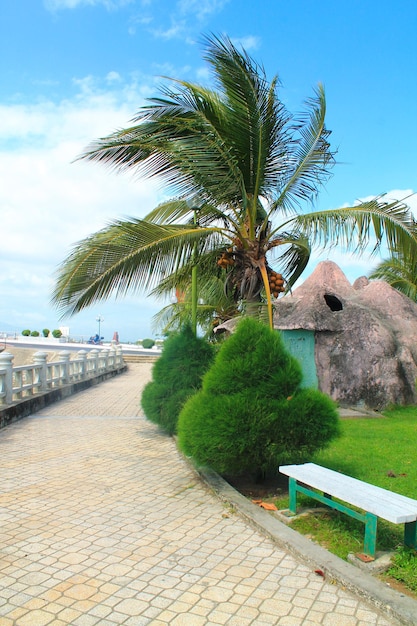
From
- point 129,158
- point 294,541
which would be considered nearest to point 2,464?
point 294,541

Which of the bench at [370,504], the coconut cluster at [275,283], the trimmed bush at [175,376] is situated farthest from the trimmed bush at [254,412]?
the coconut cluster at [275,283]

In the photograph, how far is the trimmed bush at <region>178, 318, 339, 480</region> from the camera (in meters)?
5.48

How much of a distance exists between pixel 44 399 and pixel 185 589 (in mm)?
10569

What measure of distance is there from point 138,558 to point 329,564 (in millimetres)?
1456

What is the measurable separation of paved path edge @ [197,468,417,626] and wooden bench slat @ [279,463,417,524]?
1.41ft

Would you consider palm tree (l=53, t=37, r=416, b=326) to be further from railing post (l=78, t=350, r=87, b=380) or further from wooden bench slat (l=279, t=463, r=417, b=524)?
railing post (l=78, t=350, r=87, b=380)

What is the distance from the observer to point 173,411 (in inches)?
350

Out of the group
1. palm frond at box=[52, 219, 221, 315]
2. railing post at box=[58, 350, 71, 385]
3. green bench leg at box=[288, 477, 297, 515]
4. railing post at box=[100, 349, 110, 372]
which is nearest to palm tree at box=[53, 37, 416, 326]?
palm frond at box=[52, 219, 221, 315]

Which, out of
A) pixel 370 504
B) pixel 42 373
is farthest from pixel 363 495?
pixel 42 373

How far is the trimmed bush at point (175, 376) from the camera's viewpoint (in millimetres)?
8988

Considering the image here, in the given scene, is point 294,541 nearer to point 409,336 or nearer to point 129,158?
point 129,158

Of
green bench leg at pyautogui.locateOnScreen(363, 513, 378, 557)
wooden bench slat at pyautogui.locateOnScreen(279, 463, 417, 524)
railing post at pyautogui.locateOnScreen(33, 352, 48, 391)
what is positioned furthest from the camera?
railing post at pyautogui.locateOnScreen(33, 352, 48, 391)

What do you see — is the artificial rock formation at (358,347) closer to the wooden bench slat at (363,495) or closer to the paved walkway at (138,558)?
the paved walkway at (138,558)

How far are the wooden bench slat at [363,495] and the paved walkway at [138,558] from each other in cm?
60
